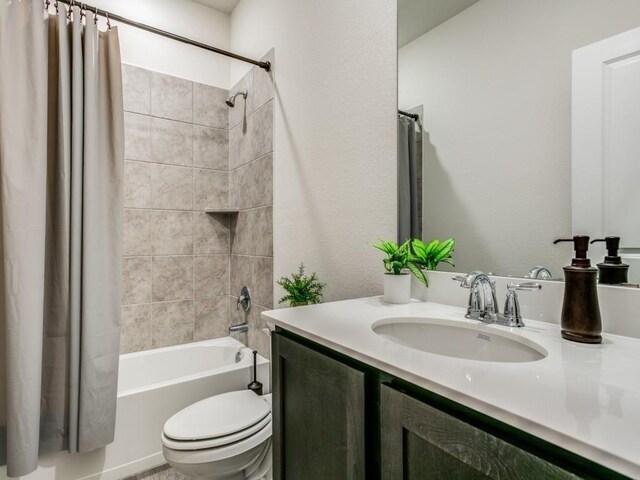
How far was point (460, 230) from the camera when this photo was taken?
1.11 meters

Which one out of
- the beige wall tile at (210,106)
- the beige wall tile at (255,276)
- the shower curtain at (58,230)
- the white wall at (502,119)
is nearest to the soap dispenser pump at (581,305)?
the white wall at (502,119)

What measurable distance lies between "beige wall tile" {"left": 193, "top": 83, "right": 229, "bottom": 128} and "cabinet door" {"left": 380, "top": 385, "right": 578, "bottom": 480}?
8.01 feet

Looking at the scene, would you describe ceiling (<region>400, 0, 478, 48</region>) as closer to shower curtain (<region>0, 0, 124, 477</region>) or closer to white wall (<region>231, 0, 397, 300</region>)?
white wall (<region>231, 0, 397, 300</region>)

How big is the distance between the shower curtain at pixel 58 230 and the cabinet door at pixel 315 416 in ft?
3.58

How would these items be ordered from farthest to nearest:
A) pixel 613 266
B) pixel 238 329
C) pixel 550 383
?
pixel 238 329 → pixel 613 266 → pixel 550 383

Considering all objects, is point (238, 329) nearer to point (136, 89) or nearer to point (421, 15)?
point (136, 89)

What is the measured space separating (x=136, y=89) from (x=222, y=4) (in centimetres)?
94

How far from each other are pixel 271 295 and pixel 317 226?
579 millimetres

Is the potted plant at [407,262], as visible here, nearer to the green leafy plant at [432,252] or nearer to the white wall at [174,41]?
the green leafy plant at [432,252]

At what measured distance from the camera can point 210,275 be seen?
255 cm

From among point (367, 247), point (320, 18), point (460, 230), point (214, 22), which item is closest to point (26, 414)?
point (367, 247)

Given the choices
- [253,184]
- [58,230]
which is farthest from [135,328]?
[253,184]

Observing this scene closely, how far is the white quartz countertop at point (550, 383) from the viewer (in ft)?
1.25

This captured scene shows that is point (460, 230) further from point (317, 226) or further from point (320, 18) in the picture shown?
point (320, 18)
